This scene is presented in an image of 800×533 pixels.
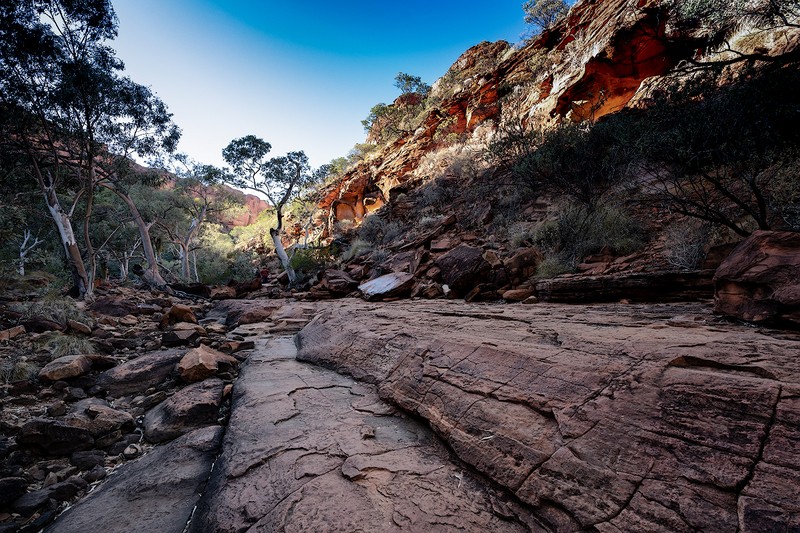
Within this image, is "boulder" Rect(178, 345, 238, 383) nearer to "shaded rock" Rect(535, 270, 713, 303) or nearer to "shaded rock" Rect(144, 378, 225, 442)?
"shaded rock" Rect(144, 378, 225, 442)

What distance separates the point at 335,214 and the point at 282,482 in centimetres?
2335

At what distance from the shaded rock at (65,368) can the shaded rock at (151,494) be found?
206 cm

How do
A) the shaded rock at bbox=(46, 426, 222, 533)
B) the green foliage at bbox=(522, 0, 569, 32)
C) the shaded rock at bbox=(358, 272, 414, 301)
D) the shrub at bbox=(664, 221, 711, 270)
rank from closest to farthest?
1. the shaded rock at bbox=(46, 426, 222, 533)
2. the shrub at bbox=(664, 221, 711, 270)
3. the shaded rock at bbox=(358, 272, 414, 301)
4. the green foliage at bbox=(522, 0, 569, 32)

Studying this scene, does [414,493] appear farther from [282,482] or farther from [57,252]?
[57,252]

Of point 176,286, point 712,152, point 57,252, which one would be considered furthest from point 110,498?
point 57,252

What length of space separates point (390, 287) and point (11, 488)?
18.3 feet

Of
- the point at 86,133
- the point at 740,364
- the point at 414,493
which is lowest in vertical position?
the point at 414,493

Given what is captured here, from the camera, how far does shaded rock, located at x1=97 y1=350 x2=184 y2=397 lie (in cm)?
355

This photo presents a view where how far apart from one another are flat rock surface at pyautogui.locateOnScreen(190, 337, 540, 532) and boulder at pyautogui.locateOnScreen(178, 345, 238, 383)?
1.13 meters

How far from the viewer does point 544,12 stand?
1806 cm

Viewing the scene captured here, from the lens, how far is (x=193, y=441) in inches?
99.0

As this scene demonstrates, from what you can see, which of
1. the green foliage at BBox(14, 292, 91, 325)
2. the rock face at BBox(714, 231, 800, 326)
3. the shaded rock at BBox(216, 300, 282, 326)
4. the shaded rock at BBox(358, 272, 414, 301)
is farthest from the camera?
the shaded rock at BBox(216, 300, 282, 326)

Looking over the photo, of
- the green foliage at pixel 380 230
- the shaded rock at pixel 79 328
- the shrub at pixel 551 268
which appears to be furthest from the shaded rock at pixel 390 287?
the green foliage at pixel 380 230

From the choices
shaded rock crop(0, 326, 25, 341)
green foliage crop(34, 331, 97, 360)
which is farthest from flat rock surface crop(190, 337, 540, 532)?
shaded rock crop(0, 326, 25, 341)
